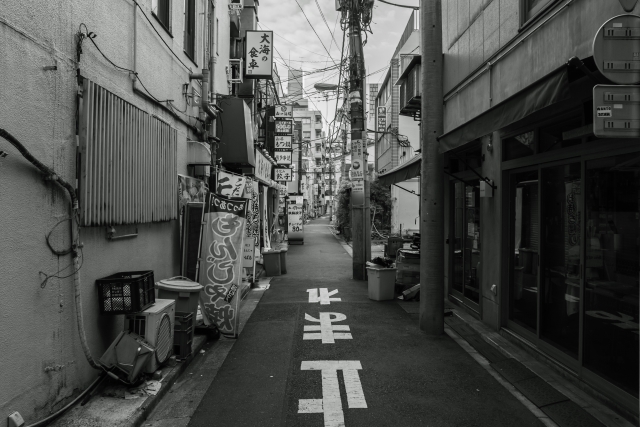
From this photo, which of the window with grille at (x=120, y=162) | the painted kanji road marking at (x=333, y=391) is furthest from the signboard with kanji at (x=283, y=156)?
the painted kanji road marking at (x=333, y=391)

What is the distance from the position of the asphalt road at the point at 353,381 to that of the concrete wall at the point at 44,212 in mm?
1501

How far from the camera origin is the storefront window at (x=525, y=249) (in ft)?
22.4

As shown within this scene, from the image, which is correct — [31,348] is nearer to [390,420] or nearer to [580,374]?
[390,420]

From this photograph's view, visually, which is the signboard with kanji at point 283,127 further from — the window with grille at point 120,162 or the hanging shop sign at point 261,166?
the window with grille at point 120,162

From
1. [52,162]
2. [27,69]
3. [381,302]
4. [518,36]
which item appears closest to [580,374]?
[518,36]

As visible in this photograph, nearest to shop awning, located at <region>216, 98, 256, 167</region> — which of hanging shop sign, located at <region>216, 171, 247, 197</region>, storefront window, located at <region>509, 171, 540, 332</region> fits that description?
hanging shop sign, located at <region>216, 171, 247, 197</region>

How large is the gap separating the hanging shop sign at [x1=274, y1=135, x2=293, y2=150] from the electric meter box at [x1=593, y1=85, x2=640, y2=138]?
63.6 feet

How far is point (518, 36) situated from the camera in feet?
22.0

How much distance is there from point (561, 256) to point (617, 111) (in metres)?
3.57

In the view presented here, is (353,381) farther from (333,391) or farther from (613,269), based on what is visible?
(613,269)

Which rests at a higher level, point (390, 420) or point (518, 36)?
point (518, 36)

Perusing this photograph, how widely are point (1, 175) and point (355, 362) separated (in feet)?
15.7

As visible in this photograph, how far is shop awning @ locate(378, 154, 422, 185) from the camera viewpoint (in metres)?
9.07

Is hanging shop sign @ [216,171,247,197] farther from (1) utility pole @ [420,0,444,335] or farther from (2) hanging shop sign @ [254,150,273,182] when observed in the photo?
(1) utility pole @ [420,0,444,335]
